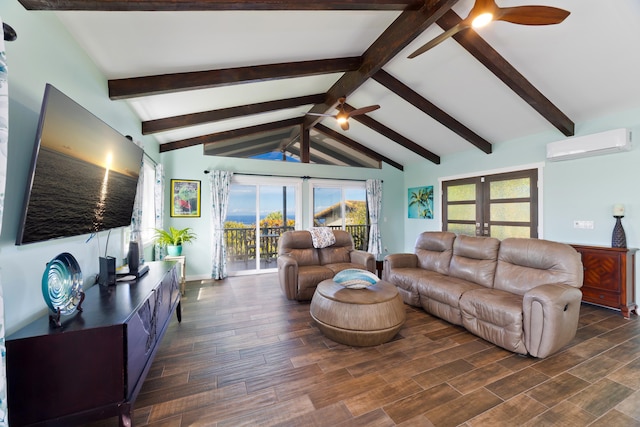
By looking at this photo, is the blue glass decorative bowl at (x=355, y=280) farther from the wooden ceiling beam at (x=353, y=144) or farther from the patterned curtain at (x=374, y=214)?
the wooden ceiling beam at (x=353, y=144)

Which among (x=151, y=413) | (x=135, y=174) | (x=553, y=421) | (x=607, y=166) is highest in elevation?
(x=607, y=166)

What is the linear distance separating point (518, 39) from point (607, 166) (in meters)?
2.32

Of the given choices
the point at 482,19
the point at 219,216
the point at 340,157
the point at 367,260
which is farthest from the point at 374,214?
the point at 482,19

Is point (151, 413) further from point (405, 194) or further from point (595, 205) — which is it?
point (405, 194)

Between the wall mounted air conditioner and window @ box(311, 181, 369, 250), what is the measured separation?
3672 millimetres

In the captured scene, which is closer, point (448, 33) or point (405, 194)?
point (448, 33)

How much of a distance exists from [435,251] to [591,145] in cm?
250

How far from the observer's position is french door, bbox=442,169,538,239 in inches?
179

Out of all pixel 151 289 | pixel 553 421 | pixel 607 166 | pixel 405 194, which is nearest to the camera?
pixel 553 421

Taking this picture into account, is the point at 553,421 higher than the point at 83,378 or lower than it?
lower

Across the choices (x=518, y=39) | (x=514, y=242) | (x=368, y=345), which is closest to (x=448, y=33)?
(x=518, y=39)

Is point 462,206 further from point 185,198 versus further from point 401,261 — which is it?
point 185,198

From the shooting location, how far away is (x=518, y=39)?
111 inches

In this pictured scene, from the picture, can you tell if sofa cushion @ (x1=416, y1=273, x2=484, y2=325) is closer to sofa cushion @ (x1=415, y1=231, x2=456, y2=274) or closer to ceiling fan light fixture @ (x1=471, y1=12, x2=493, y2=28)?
sofa cushion @ (x1=415, y1=231, x2=456, y2=274)
